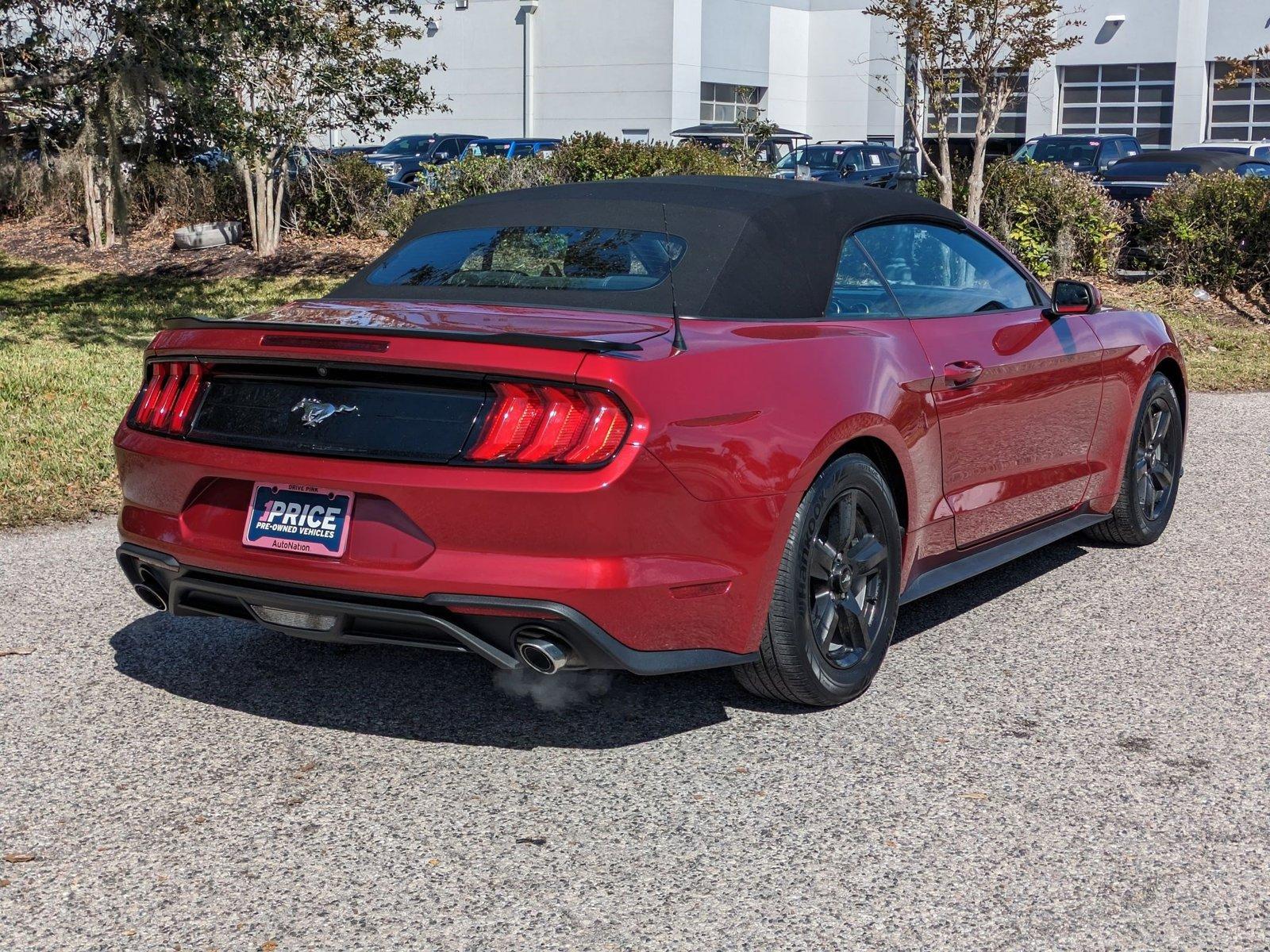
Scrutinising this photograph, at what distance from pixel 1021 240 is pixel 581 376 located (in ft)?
42.8

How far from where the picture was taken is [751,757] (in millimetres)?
4012

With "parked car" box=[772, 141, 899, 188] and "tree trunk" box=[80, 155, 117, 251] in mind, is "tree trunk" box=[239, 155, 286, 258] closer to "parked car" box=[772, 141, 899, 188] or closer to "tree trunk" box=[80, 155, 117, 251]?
"tree trunk" box=[80, 155, 117, 251]

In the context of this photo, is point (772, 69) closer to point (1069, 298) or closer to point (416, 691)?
point (1069, 298)

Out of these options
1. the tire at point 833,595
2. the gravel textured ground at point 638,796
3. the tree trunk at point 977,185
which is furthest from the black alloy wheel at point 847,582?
the tree trunk at point 977,185

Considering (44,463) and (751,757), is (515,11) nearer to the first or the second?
(44,463)

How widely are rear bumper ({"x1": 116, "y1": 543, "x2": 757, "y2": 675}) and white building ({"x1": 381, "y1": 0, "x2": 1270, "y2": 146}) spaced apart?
124 ft

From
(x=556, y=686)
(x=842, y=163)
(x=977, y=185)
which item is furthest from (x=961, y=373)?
(x=842, y=163)

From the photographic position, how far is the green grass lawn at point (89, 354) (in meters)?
7.58

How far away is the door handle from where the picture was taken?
15.4ft

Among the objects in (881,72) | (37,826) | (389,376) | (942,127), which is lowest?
(37,826)

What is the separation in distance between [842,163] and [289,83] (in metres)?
13.7

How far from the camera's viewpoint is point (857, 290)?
185 inches

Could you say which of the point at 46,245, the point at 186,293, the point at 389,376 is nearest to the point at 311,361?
Answer: the point at 389,376

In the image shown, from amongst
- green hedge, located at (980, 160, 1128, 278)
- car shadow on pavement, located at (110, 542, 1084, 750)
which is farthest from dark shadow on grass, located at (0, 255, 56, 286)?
car shadow on pavement, located at (110, 542, 1084, 750)
